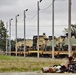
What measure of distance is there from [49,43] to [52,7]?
78.7 feet

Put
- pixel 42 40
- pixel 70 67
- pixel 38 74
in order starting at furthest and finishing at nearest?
pixel 42 40 < pixel 70 67 < pixel 38 74

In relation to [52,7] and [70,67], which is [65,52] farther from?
[70,67]

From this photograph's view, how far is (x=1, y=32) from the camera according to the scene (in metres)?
162

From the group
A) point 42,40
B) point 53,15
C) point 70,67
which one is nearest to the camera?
point 70,67

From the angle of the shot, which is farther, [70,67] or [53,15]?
[53,15]

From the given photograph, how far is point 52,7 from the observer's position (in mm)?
55531

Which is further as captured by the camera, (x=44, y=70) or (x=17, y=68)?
(x=17, y=68)

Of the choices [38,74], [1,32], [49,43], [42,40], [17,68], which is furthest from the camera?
[1,32]

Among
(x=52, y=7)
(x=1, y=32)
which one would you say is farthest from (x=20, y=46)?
(x=1, y=32)

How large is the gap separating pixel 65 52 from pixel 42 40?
14633 mm

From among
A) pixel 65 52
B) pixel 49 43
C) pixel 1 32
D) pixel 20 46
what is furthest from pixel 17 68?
pixel 1 32

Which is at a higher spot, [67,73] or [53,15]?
[53,15]

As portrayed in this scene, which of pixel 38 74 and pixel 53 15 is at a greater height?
pixel 53 15

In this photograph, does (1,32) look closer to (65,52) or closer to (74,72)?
(65,52)
